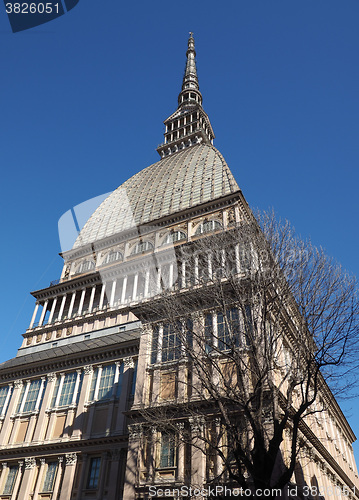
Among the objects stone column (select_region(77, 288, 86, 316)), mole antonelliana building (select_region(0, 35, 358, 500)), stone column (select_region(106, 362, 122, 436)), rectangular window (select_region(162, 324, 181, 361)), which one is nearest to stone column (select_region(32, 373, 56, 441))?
mole antonelliana building (select_region(0, 35, 358, 500))

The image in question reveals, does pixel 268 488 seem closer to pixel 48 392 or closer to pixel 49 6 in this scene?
pixel 49 6

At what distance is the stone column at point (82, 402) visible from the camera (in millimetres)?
30188

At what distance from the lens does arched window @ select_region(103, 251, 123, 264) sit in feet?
177

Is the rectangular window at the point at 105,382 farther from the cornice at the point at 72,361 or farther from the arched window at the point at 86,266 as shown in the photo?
the arched window at the point at 86,266

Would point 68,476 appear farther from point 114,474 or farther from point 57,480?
point 114,474

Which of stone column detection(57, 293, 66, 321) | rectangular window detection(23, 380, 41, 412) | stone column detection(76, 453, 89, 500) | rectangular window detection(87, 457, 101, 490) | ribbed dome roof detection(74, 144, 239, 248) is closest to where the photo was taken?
stone column detection(76, 453, 89, 500)

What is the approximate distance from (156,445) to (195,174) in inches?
1812

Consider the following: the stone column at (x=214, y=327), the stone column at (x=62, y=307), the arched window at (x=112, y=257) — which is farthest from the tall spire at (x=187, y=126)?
the stone column at (x=214, y=327)

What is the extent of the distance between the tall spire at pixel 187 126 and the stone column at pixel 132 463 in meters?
67.1

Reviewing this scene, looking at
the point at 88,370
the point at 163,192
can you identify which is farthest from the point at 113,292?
the point at 163,192

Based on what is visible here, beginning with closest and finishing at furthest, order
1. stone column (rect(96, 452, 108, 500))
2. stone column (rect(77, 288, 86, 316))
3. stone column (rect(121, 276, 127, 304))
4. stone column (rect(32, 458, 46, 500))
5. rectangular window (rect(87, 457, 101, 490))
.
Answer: stone column (rect(96, 452, 108, 500)) < rectangular window (rect(87, 457, 101, 490)) < stone column (rect(32, 458, 46, 500)) < stone column (rect(121, 276, 127, 304)) < stone column (rect(77, 288, 86, 316))

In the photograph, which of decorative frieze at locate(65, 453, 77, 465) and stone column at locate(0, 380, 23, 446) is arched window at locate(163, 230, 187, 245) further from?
decorative frieze at locate(65, 453, 77, 465)

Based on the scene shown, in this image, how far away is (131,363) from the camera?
31188 mm

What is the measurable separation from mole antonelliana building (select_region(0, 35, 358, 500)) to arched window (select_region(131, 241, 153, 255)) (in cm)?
20
